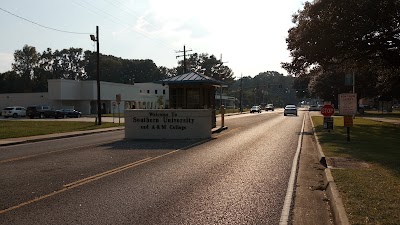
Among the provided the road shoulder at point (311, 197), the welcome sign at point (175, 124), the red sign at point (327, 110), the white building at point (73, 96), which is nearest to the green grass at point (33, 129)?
the welcome sign at point (175, 124)

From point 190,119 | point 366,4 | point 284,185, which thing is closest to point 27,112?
point 190,119

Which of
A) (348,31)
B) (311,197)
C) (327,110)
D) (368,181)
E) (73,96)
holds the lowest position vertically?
(311,197)

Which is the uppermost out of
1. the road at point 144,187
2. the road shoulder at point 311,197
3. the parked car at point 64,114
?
the parked car at point 64,114

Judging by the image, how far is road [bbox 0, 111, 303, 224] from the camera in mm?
6859

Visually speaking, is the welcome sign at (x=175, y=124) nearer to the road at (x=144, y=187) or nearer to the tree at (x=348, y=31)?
the road at (x=144, y=187)

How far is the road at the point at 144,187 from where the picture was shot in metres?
6.86

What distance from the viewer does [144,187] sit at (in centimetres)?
913

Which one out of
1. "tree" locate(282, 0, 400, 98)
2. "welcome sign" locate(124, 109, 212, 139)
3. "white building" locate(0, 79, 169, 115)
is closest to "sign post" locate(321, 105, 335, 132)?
"tree" locate(282, 0, 400, 98)

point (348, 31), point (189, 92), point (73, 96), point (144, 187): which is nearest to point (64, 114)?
point (73, 96)

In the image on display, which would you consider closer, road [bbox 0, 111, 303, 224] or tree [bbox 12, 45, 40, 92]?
road [bbox 0, 111, 303, 224]

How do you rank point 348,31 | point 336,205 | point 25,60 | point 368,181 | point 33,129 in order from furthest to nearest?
point 25,60
point 33,129
point 348,31
point 368,181
point 336,205

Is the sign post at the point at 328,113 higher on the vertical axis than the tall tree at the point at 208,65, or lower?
lower

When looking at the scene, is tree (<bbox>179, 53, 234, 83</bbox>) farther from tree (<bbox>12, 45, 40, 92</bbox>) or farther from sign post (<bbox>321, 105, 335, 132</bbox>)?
sign post (<bbox>321, 105, 335, 132</bbox>)

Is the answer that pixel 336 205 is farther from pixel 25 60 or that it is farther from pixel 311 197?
pixel 25 60
